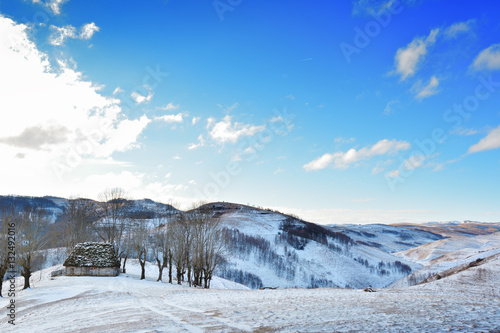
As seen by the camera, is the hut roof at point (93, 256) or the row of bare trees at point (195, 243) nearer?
the row of bare trees at point (195, 243)

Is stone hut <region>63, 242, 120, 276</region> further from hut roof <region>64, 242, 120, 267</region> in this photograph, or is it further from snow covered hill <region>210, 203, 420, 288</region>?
snow covered hill <region>210, 203, 420, 288</region>

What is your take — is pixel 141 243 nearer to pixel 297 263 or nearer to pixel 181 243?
pixel 181 243

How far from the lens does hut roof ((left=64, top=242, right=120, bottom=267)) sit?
46.1 metres

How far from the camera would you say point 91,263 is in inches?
1812

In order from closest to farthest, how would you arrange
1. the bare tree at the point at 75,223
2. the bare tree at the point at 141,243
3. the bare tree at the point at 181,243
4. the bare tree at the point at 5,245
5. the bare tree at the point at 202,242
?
1. the bare tree at the point at 5,245
2. the bare tree at the point at 202,242
3. the bare tree at the point at 181,243
4. the bare tree at the point at 141,243
5. the bare tree at the point at 75,223

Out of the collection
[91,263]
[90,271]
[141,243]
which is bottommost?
[90,271]

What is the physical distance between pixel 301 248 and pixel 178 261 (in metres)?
138

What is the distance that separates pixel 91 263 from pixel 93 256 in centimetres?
133

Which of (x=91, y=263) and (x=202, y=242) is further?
(x=91, y=263)

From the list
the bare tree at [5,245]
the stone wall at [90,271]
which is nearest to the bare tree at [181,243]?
the stone wall at [90,271]

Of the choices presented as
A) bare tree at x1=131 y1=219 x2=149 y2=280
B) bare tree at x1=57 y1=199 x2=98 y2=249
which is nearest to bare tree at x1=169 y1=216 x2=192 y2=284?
bare tree at x1=131 y1=219 x2=149 y2=280

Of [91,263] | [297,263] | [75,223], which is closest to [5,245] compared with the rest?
[91,263]

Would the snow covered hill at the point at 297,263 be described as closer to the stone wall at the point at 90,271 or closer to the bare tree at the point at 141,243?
the bare tree at the point at 141,243

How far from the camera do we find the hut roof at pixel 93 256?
1816 inches
